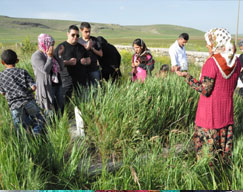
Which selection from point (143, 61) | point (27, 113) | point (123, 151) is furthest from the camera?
point (143, 61)

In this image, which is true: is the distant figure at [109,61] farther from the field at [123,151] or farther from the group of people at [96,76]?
the field at [123,151]

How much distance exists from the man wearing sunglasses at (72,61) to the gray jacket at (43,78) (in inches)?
19.3

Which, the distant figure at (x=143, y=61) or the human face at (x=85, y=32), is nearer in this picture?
the human face at (x=85, y=32)

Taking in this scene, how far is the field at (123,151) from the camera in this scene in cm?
207

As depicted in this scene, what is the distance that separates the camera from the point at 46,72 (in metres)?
3.64

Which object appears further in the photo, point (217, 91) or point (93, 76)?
point (93, 76)

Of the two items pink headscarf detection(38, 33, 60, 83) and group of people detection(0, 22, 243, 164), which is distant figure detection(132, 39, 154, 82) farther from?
pink headscarf detection(38, 33, 60, 83)

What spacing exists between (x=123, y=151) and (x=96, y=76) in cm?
258

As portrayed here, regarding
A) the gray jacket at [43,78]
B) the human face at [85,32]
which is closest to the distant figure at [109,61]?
the human face at [85,32]

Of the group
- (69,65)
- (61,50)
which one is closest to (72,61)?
(69,65)

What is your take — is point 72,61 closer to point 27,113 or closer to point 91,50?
point 91,50

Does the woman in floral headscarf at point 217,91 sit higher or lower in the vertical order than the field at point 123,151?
higher

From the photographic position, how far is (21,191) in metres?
1.88

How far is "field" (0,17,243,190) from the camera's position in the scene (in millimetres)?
2068
